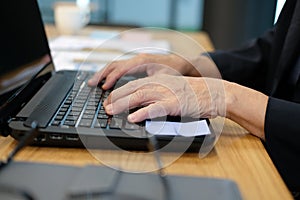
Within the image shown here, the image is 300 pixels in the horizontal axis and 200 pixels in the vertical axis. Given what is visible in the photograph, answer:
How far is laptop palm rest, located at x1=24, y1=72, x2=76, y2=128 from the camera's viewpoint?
66 centimetres

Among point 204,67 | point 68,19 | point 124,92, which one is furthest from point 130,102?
point 68,19

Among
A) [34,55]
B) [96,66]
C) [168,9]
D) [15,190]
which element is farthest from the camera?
[168,9]

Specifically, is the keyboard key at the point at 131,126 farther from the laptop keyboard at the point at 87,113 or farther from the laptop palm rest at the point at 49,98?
the laptop palm rest at the point at 49,98

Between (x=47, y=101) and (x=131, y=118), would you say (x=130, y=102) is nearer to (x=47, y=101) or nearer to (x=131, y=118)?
(x=131, y=118)

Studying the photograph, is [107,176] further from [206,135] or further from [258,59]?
[258,59]

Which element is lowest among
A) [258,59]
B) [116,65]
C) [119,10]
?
[119,10]

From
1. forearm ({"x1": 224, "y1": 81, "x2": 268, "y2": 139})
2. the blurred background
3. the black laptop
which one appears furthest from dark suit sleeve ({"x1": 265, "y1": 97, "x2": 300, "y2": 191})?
the blurred background

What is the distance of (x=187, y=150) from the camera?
2.07 feet

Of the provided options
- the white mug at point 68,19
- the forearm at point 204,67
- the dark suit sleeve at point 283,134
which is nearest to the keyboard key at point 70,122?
the dark suit sleeve at point 283,134

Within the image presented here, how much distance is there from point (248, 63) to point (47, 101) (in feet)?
2.12

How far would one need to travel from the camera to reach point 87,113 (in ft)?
2.29

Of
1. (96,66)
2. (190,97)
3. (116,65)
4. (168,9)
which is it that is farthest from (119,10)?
(190,97)

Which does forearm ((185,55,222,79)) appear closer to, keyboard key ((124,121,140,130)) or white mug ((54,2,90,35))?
keyboard key ((124,121,140,130))

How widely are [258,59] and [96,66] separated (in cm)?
48
